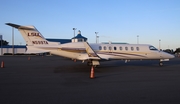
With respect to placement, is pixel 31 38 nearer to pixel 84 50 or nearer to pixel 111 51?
pixel 84 50

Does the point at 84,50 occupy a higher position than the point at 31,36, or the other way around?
the point at 31,36

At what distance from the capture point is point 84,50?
19.7 m

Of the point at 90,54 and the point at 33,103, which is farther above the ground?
Answer: the point at 90,54

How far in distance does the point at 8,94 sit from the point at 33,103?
1.99 metres

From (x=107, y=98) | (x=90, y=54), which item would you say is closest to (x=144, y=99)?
(x=107, y=98)

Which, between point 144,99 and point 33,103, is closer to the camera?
point 33,103

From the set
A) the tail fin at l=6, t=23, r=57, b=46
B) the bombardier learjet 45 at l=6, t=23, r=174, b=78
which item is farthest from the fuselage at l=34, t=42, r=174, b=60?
the tail fin at l=6, t=23, r=57, b=46

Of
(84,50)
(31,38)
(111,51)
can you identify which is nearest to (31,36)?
(31,38)

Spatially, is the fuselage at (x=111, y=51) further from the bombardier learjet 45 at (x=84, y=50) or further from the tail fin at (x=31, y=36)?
the tail fin at (x=31, y=36)

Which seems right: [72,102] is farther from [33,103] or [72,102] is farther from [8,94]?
[8,94]

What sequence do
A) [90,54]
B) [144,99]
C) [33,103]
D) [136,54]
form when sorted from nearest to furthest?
[33,103]
[144,99]
[90,54]
[136,54]

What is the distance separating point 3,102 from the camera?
263 inches

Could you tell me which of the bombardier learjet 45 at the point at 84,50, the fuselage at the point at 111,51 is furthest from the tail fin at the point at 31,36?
the fuselage at the point at 111,51

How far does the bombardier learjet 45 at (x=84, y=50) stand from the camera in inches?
741
